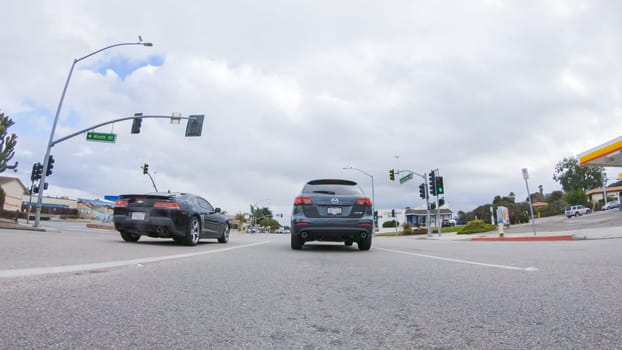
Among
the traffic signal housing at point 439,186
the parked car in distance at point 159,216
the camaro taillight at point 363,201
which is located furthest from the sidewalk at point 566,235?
the parked car in distance at point 159,216

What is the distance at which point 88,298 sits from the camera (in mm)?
2451

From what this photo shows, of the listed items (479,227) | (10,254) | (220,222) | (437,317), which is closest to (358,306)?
(437,317)

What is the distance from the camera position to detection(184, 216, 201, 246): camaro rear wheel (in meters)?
9.34

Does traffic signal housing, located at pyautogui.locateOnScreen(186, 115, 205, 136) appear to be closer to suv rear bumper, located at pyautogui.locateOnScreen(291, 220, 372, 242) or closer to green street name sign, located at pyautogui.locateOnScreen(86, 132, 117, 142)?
green street name sign, located at pyautogui.locateOnScreen(86, 132, 117, 142)

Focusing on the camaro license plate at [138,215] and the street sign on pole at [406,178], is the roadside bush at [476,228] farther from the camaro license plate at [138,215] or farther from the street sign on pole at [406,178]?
the camaro license plate at [138,215]

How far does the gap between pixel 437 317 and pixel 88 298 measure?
2.26 metres

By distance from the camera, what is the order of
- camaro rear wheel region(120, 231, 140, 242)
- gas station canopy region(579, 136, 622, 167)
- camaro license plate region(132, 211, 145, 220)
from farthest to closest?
gas station canopy region(579, 136, 622, 167) < camaro rear wheel region(120, 231, 140, 242) < camaro license plate region(132, 211, 145, 220)

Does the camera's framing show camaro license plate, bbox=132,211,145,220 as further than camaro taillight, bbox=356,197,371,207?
Yes

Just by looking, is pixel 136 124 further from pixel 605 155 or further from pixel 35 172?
pixel 605 155

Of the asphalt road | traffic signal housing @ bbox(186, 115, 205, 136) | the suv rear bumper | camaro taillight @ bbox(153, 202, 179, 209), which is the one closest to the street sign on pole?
traffic signal housing @ bbox(186, 115, 205, 136)

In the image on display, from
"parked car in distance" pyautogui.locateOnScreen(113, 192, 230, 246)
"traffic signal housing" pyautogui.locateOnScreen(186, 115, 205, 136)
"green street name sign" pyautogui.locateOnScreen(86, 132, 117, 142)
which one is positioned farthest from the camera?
"green street name sign" pyautogui.locateOnScreen(86, 132, 117, 142)

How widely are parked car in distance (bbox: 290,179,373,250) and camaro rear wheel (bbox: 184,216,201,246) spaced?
2819mm

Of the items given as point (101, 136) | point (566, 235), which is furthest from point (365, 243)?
point (101, 136)

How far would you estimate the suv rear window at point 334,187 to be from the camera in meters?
8.60
